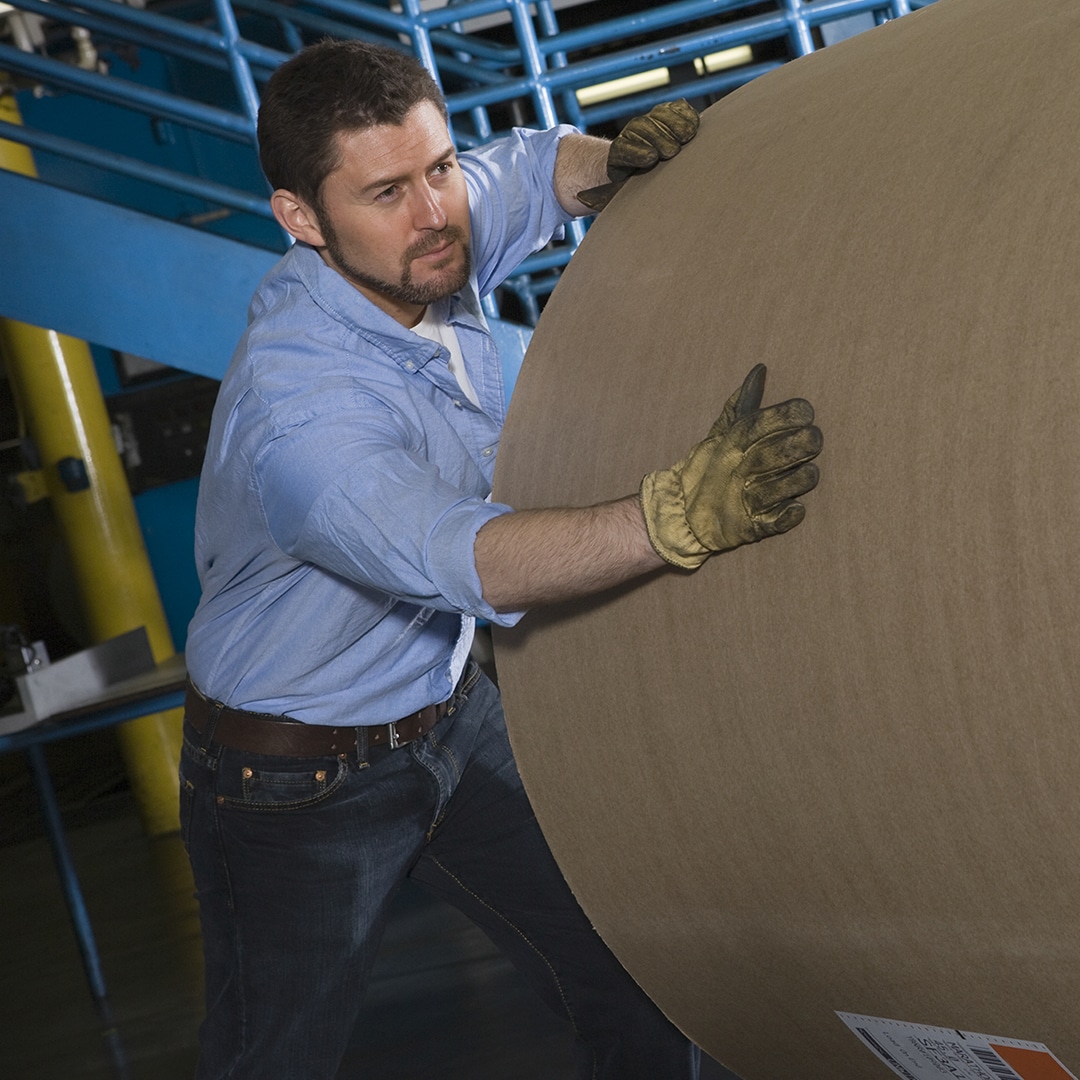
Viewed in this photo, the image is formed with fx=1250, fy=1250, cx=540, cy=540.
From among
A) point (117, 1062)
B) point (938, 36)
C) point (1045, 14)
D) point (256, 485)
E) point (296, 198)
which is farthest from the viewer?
point (117, 1062)

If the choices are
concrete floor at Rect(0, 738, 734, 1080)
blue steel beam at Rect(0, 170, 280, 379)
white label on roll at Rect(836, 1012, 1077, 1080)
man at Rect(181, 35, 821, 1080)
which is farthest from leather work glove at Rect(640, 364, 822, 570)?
blue steel beam at Rect(0, 170, 280, 379)

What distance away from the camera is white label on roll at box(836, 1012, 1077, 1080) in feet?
3.22

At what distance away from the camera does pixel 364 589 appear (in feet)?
4.83

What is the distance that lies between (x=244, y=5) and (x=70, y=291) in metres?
0.89

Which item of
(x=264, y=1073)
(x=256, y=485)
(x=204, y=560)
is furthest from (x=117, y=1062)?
(x=256, y=485)

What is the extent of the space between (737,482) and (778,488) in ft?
0.11

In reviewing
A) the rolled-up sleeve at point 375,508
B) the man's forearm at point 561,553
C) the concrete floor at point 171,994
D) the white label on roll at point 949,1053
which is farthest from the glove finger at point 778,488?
the concrete floor at point 171,994

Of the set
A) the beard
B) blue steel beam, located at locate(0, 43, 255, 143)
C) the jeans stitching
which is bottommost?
the jeans stitching

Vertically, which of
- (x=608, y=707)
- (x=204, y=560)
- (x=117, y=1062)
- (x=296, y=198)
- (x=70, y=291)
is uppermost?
(x=70, y=291)

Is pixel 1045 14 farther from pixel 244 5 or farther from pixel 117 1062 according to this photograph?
pixel 117 1062

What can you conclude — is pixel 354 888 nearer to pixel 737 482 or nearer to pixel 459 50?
pixel 737 482

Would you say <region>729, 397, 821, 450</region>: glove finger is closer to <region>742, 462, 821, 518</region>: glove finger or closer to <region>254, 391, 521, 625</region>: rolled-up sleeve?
<region>742, 462, 821, 518</region>: glove finger

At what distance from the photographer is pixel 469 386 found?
1621 mm

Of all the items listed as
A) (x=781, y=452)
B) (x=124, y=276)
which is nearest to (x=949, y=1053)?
(x=781, y=452)
